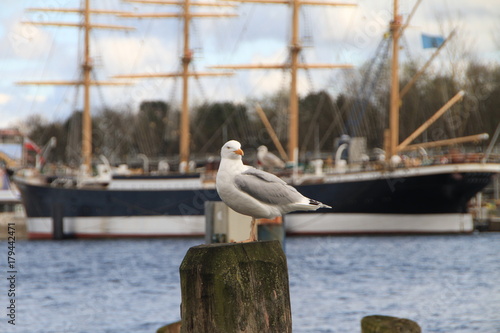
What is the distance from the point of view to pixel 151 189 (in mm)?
57906

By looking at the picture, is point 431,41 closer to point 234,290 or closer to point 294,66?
point 294,66

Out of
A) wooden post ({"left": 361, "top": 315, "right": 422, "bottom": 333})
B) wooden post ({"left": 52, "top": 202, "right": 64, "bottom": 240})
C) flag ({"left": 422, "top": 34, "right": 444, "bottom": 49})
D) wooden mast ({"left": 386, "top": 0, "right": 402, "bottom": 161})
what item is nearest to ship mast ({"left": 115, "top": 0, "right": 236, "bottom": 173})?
wooden post ({"left": 52, "top": 202, "right": 64, "bottom": 240})

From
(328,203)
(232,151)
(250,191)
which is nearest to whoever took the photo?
(250,191)

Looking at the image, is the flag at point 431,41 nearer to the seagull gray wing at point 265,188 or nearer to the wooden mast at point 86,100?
the wooden mast at point 86,100

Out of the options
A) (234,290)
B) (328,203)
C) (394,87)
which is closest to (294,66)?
(394,87)

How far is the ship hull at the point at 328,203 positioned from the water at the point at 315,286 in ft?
16.9

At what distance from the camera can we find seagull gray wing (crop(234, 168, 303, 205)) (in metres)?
6.48

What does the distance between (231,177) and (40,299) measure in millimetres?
20705

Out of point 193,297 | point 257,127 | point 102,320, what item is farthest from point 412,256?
point 257,127

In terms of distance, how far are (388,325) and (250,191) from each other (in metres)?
1.70

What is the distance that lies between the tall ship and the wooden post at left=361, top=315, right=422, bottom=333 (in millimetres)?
43307

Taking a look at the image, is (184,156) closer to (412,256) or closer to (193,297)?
(412,256)

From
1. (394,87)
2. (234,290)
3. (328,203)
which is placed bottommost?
(328,203)

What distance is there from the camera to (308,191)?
183 ft
